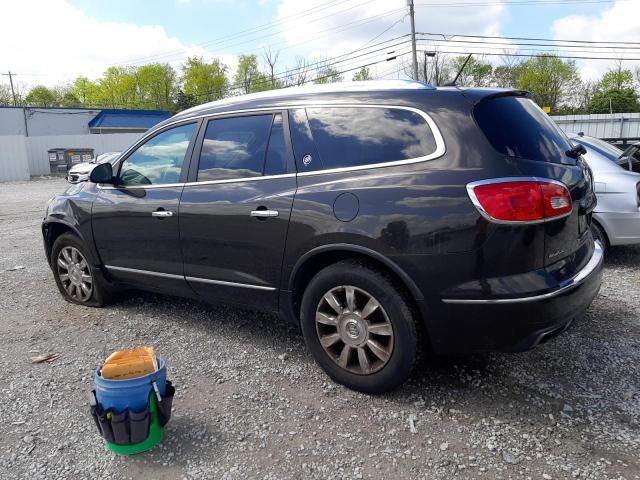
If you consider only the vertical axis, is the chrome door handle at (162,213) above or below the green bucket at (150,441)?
above

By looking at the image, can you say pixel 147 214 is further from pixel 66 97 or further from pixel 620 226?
pixel 66 97

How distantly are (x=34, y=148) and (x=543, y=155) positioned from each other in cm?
3151

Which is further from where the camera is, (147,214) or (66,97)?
(66,97)

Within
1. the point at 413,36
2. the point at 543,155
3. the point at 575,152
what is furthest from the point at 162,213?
the point at 413,36

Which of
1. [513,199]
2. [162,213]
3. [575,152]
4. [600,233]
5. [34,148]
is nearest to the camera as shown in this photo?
[513,199]

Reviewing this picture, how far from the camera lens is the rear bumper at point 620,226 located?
566 cm

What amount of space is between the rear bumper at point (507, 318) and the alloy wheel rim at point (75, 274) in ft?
11.3

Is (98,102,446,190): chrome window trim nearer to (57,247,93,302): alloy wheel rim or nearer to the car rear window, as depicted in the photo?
the car rear window

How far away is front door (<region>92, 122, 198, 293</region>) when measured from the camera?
4098 millimetres

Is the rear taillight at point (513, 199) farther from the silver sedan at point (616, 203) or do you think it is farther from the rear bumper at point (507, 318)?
the silver sedan at point (616, 203)

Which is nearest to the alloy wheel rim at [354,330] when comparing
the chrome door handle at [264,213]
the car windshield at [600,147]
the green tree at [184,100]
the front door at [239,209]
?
the front door at [239,209]

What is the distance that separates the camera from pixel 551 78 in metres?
63.5

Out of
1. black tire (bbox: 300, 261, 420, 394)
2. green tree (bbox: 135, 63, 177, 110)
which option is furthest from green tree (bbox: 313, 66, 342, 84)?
black tire (bbox: 300, 261, 420, 394)

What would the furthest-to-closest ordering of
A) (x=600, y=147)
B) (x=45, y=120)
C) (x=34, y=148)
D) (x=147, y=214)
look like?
(x=45, y=120) → (x=34, y=148) → (x=600, y=147) → (x=147, y=214)
